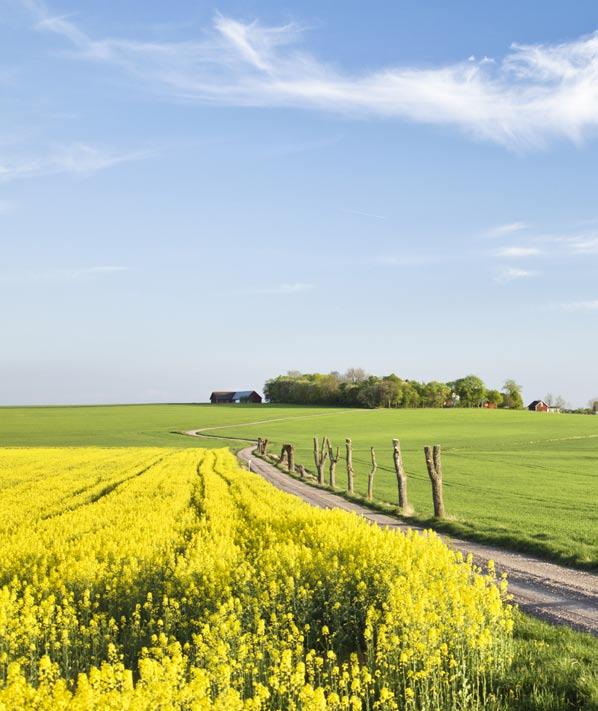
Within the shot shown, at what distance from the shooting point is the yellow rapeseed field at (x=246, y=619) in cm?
700

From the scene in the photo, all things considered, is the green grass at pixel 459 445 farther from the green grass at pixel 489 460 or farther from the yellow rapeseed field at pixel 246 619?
the yellow rapeseed field at pixel 246 619

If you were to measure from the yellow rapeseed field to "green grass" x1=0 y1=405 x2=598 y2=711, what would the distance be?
29.2 inches

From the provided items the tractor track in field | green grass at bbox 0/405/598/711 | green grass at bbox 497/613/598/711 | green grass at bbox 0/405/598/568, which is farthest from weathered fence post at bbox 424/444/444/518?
green grass at bbox 497/613/598/711

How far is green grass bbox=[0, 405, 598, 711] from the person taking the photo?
32.4ft

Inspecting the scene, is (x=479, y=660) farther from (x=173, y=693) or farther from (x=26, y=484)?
(x=26, y=484)

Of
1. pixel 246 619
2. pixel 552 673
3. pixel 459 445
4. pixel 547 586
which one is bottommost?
pixel 459 445

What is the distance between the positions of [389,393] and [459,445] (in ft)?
259

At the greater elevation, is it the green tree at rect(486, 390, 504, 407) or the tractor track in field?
the green tree at rect(486, 390, 504, 407)

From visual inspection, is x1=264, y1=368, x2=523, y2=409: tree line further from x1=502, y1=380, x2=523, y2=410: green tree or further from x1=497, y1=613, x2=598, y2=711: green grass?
x1=497, y1=613, x2=598, y2=711: green grass

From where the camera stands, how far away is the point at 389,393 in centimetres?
16188

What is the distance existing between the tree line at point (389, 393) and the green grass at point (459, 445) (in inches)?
672

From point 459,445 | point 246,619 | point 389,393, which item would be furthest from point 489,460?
point 389,393

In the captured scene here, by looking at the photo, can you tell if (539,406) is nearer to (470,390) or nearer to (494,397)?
(494,397)

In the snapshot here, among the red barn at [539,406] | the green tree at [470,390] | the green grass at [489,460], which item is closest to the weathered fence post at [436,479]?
the green grass at [489,460]
